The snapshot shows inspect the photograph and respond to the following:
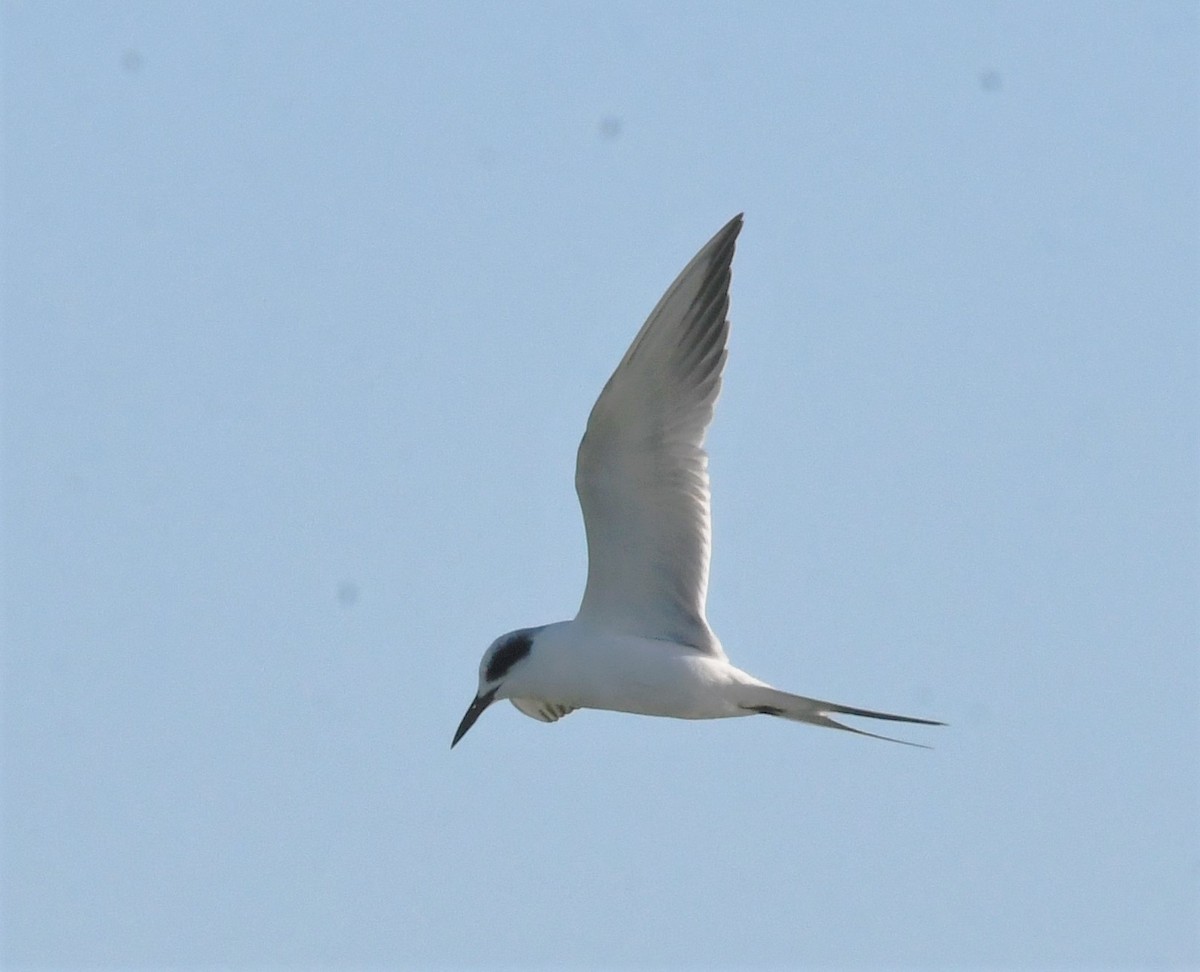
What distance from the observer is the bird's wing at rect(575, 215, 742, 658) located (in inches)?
531

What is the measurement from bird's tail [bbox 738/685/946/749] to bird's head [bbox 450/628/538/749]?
3.93 feet

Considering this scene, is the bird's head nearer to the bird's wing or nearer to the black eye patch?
the black eye patch

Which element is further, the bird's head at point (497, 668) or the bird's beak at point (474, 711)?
the bird's beak at point (474, 711)

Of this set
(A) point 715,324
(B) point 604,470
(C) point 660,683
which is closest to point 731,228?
(A) point 715,324

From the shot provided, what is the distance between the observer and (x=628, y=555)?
13859 mm

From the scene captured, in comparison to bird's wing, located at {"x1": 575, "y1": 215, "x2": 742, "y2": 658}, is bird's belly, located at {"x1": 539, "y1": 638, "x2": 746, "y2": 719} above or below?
below

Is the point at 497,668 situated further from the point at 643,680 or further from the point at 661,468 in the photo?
the point at 661,468

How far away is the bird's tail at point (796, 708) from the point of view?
13.3 metres

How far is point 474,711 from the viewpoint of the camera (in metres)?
14.0

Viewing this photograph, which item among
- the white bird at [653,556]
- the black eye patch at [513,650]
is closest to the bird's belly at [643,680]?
the white bird at [653,556]

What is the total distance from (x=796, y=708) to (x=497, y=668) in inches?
63.5

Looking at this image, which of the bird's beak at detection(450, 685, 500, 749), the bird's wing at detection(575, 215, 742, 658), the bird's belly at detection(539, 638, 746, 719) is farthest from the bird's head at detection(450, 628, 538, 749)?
the bird's wing at detection(575, 215, 742, 658)

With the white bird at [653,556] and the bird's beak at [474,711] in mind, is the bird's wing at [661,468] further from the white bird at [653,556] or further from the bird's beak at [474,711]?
the bird's beak at [474,711]

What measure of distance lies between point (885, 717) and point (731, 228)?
8.70 ft
